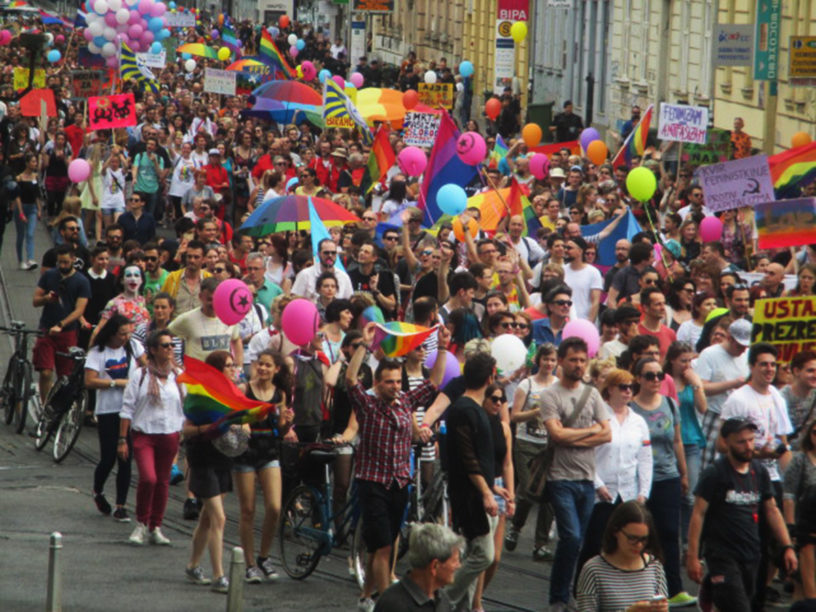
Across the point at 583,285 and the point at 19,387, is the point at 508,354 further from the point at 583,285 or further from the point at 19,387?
the point at 19,387

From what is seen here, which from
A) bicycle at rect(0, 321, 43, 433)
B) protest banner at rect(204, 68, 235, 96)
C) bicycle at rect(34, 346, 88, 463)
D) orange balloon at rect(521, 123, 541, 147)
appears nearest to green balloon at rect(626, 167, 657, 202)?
bicycle at rect(0, 321, 43, 433)

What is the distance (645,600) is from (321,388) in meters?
4.44

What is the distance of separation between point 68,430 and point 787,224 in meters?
5.87

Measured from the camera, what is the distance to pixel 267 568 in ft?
36.6

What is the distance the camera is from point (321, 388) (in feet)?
39.5

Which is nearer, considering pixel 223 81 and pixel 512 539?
pixel 512 539

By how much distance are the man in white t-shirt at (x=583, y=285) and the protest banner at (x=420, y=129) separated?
9396 millimetres

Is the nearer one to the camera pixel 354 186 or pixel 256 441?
pixel 256 441

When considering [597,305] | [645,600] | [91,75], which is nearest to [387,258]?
[597,305]

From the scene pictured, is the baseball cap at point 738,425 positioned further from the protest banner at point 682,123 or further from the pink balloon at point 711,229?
the protest banner at point 682,123

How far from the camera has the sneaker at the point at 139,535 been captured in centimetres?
1189

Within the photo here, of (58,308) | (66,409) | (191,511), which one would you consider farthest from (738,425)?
(58,308)

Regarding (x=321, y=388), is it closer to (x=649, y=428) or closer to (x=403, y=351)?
(x=403, y=351)

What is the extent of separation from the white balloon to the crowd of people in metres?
0.08
